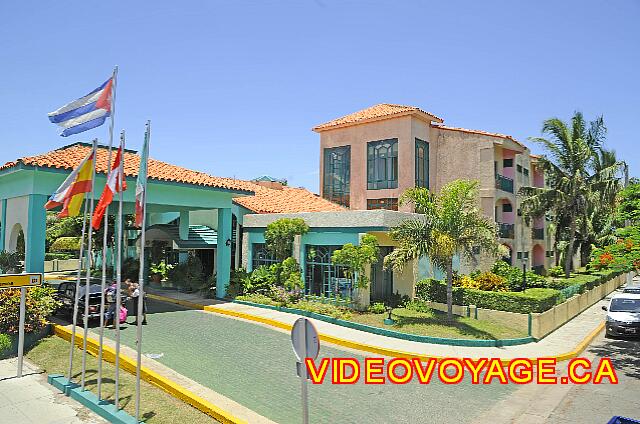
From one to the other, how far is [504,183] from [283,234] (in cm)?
1627

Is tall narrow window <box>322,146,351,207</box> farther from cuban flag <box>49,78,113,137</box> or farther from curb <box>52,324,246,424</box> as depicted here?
cuban flag <box>49,78,113,137</box>

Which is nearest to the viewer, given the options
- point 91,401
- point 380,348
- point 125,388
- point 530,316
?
point 91,401

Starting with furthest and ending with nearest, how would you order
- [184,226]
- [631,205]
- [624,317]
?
[184,226] → [624,317] → [631,205]

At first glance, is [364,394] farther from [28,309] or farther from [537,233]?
[537,233]

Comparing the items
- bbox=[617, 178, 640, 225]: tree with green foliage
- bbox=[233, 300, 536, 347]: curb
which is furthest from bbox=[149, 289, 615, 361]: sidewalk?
bbox=[617, 178, 640, 225]: tree with green foliage

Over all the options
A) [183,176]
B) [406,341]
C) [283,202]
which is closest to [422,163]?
[283,202]

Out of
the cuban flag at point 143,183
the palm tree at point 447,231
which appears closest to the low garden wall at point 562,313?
the palm tree at point 447,231

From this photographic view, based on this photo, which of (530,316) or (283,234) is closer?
(530,316)

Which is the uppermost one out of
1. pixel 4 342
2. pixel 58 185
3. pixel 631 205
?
pixel 58 185

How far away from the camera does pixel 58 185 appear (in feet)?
55.6

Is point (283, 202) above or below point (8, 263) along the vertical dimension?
above

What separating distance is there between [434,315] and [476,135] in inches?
554

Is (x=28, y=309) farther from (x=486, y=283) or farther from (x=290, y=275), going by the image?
(x=486, y=283)

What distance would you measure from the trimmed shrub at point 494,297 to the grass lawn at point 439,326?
0.85m
